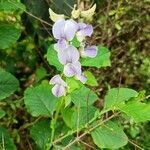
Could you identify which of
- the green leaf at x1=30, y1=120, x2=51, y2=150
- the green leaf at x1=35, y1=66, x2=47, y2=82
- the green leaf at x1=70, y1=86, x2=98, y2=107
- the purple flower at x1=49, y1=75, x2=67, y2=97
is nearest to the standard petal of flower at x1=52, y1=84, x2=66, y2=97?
the purple flower at x1=49, y1=75, x2=67, y2=97

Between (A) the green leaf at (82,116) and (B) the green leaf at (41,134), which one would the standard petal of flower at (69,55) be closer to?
(A) the green leaf at (82,116)

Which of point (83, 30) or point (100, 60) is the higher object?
point (83, 30)

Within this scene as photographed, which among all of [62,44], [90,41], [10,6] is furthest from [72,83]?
[90,41]

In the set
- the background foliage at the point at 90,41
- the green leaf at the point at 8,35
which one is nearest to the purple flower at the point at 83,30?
the green leaf at the point at 8,35

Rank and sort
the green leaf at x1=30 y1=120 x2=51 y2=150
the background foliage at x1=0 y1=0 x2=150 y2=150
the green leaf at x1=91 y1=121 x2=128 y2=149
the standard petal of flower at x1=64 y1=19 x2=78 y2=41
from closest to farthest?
the standard petal of flower at x1=64 y1=19 x2=78 y2=41, the green leaf at x1=91 y1=121 x2=128 y2=149, the green leaf at x1=30 y1=120 x2=51 y2=150, the background foliage at x1=0 y1=0 x2=150 y2=150

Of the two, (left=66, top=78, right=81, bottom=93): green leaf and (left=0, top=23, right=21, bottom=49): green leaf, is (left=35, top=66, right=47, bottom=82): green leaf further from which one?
(left=66, top=78, right=81, bottom=93): green leaf

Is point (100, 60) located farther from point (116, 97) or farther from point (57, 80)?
point (57, 80)
